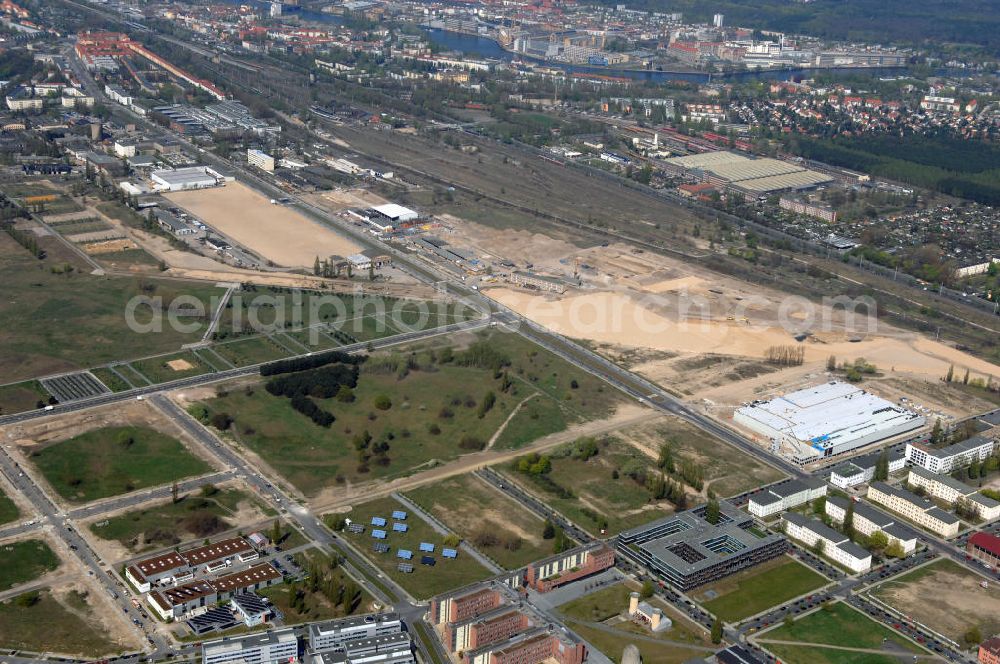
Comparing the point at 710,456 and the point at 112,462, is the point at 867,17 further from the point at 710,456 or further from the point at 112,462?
the point at 112,462

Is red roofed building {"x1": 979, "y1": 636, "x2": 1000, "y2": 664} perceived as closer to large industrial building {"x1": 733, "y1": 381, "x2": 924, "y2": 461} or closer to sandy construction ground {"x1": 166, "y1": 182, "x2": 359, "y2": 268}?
large industrial building {"x1": 733, "y1": 381, "x2": 924, "y2": 461}

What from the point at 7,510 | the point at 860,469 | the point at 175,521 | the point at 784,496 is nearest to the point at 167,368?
the point at 7,510

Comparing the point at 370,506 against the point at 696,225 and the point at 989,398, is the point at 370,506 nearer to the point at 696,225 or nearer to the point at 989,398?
the point at 989,398

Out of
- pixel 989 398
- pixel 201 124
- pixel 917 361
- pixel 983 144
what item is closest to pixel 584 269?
pixel 917 361

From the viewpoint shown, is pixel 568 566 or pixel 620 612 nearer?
pixel 620 612

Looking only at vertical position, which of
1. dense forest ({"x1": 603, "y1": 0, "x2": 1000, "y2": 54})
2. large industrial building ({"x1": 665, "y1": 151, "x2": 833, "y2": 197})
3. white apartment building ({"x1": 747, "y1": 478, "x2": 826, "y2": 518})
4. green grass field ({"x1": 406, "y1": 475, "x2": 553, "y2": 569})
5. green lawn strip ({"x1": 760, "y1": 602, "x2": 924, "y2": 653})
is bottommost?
green grass field ({"x1": 406, "y1": 475, "x2": 553, "y2": 569})

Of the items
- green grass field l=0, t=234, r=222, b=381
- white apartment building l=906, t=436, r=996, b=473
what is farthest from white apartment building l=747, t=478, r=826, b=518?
green grass field l=0, t=234, r=222, b=381
